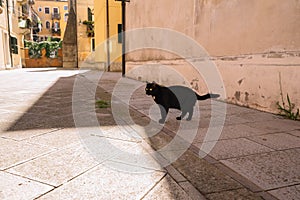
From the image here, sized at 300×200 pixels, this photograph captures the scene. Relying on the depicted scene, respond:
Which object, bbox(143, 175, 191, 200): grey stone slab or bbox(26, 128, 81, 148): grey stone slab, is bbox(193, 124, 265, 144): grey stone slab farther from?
bbox(26, 128, 81, 148): grey stone slab

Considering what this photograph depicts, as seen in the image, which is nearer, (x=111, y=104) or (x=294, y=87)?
(x=294, y=87)

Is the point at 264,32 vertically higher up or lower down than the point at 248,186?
higher up

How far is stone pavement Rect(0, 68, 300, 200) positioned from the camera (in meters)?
1.52

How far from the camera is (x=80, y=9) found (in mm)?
20297

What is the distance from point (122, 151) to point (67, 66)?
2210 centimetres

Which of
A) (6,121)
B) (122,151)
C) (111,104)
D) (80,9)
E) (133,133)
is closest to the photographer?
(122,151)

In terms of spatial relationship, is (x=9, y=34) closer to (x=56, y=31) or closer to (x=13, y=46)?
(x=13, y=46)

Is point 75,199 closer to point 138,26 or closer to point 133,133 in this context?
point 133,133

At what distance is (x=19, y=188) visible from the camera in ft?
5.03

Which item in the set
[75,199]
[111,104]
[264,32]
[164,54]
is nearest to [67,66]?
[164,54]

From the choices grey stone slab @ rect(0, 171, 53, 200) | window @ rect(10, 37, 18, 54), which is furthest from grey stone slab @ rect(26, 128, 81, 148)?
window @ rect(10, 37, 18, 54)

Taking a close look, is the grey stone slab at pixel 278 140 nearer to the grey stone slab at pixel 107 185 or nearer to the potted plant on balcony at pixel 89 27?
the grey stone slab at pixel 107 185

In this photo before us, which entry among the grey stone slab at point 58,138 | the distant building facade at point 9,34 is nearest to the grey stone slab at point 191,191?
the grey stone slab at point 58,138

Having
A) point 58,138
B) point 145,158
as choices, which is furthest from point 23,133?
point 145,158
